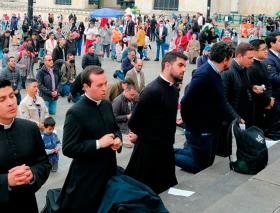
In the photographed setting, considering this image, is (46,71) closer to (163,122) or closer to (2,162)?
(163,122)

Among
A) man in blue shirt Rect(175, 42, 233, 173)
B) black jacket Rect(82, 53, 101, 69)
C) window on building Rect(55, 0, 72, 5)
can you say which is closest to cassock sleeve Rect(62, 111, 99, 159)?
man in blue shirt Rect(175, 42, 233, 173)

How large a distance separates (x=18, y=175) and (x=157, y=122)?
6.60 feet

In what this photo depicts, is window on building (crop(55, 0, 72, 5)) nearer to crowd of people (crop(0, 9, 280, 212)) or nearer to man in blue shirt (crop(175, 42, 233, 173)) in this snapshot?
crowd of people (crop(0, 9, 280, 212))

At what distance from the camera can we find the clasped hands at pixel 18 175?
3441 mm

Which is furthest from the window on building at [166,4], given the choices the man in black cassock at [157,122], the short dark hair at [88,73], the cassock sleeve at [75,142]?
the cassock sleeve at [75,142]

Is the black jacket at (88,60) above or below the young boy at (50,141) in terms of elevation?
above

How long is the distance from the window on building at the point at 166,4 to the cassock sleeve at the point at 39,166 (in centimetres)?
4247

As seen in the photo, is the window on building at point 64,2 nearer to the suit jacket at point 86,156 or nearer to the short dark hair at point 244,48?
the short dark hair at point 244,48

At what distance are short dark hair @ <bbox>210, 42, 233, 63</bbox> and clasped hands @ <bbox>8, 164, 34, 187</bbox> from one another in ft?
9.89

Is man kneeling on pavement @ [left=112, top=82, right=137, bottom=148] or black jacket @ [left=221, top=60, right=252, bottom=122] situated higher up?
black jacket @ [left=221, top=60, right=252, bottom=122]

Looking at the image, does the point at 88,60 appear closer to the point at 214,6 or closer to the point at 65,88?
the point at 65,88

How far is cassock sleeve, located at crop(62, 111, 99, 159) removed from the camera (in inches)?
161

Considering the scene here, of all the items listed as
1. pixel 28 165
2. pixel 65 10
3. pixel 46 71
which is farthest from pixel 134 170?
pixel 65 10

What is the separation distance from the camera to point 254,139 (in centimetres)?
576
